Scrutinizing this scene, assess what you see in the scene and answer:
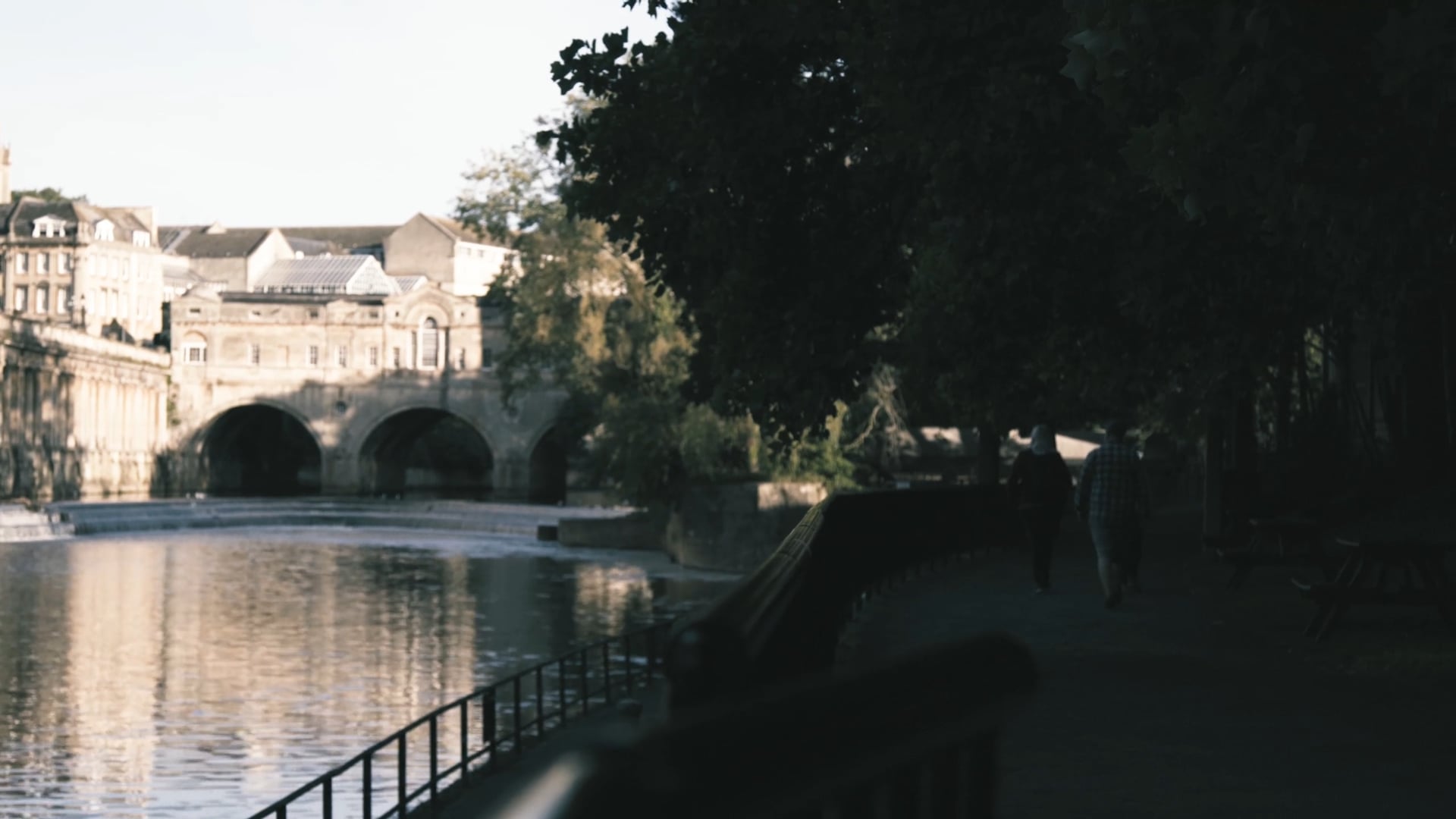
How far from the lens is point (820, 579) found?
33.1 feet

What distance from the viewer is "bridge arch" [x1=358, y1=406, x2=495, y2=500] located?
10125 centimetres

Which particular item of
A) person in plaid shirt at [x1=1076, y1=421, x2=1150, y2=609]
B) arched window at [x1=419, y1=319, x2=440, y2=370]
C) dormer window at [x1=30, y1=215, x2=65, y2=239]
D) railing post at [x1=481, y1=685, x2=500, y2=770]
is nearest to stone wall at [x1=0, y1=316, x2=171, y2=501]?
arched window at [x1=419, y1=319, x2=440, y2=370]

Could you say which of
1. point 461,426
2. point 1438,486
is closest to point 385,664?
point 1438,486

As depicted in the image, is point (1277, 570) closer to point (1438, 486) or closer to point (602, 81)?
point (1438, 486)

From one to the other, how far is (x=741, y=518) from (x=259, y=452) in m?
67.6

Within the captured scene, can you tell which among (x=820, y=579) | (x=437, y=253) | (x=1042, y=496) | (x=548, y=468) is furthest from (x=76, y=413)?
(x=820, y=579)

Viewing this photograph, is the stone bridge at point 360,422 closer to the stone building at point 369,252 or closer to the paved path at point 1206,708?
the stone building at point 369,252

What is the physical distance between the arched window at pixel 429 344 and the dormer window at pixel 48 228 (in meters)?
41.8

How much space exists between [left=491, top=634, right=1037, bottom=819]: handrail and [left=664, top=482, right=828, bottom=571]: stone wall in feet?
148

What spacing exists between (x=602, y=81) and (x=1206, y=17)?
1150 centimetres

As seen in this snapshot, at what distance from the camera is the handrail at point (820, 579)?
3162mm

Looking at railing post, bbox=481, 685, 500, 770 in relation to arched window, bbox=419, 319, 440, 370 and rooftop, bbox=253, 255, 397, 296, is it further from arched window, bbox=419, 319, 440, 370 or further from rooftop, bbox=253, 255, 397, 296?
rooftop, bbox=253, 255, 397, 296

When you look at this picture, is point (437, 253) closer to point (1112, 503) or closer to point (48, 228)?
point (48, 228)

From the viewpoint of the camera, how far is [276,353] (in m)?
101
